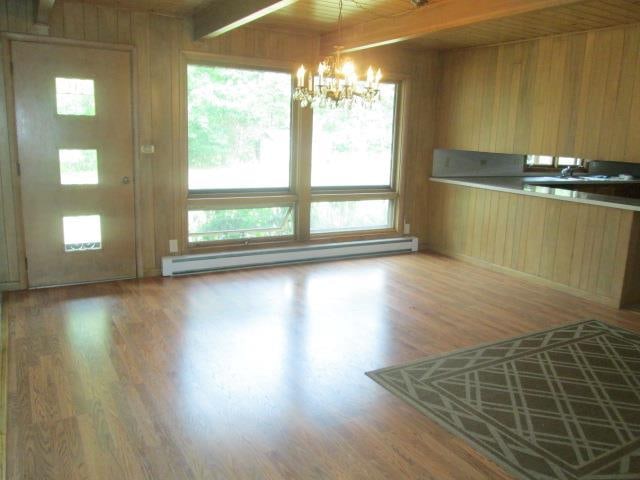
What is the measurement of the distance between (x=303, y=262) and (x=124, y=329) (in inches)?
97.7

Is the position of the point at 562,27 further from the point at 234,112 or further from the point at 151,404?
the point at 151,404

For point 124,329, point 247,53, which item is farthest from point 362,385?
point 247,53

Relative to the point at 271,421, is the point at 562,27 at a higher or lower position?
higher

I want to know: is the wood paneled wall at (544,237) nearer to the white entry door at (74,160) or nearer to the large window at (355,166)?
the large window at (355,166)

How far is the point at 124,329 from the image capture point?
398 cm

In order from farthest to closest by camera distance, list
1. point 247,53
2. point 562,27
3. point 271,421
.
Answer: point 247,53, point 562,27, point 271,421

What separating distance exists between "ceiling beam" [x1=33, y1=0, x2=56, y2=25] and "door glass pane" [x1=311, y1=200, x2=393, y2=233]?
10.5 ft

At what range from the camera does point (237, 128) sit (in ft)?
18.6

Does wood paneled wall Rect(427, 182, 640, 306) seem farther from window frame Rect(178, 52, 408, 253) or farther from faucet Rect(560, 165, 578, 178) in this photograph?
faucet Rect(560, 165, 578, 178)

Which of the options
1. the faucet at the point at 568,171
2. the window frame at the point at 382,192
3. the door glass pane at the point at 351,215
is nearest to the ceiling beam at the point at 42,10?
the window frame at the point at 382,192

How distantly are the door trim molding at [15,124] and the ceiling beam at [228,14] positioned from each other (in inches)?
A: 26.6

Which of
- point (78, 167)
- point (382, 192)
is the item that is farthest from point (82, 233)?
point (382, 192)

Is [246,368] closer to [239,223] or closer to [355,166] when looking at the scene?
[239,223]

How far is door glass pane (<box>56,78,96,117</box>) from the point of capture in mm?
4742
